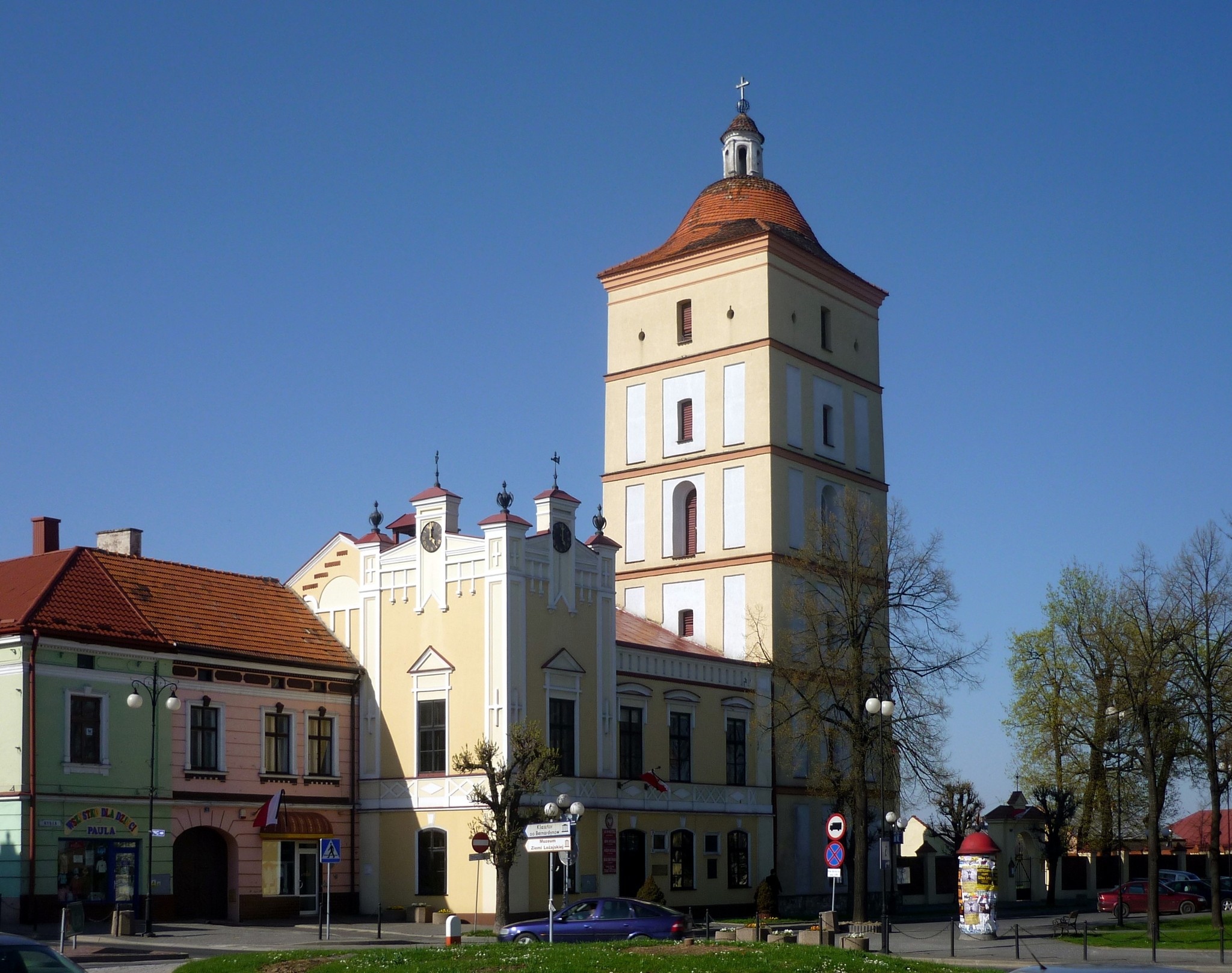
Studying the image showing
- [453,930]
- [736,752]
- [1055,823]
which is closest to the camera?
[453,930]

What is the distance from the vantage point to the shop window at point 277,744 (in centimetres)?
4284

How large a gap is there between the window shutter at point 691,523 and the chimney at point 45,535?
922 inches

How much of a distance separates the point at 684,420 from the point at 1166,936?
26792 mm

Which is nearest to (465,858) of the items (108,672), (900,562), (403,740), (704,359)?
(403,740)

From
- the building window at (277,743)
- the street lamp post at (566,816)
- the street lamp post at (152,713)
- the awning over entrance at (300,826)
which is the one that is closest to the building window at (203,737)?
the street lamp post at (152,713)

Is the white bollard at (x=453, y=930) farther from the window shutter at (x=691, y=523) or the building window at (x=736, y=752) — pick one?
the window shutter at (x=691, y=523)

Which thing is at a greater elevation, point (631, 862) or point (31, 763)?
point (31, 763)

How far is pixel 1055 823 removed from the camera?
202 feet

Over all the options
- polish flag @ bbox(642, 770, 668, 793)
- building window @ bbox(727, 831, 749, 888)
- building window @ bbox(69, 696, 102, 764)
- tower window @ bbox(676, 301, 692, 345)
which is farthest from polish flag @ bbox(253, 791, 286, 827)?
tower window @ bbox(676, 301, 692, 345)

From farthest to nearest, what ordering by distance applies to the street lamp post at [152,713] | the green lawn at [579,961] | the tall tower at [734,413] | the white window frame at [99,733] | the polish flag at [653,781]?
the tall tower at [734,413] < the polish flag at [653,781] < the street lamp post at [152,713] < the white window frame at [99,733] < the green lawn at [579,961]

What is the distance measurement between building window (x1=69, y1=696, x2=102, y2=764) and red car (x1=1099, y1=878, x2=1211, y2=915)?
35.2m

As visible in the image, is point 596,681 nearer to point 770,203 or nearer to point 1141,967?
point 770,203

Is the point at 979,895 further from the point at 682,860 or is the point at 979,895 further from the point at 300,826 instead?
the point at 300,826

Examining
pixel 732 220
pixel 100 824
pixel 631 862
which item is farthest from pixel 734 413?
pixel 100 824
